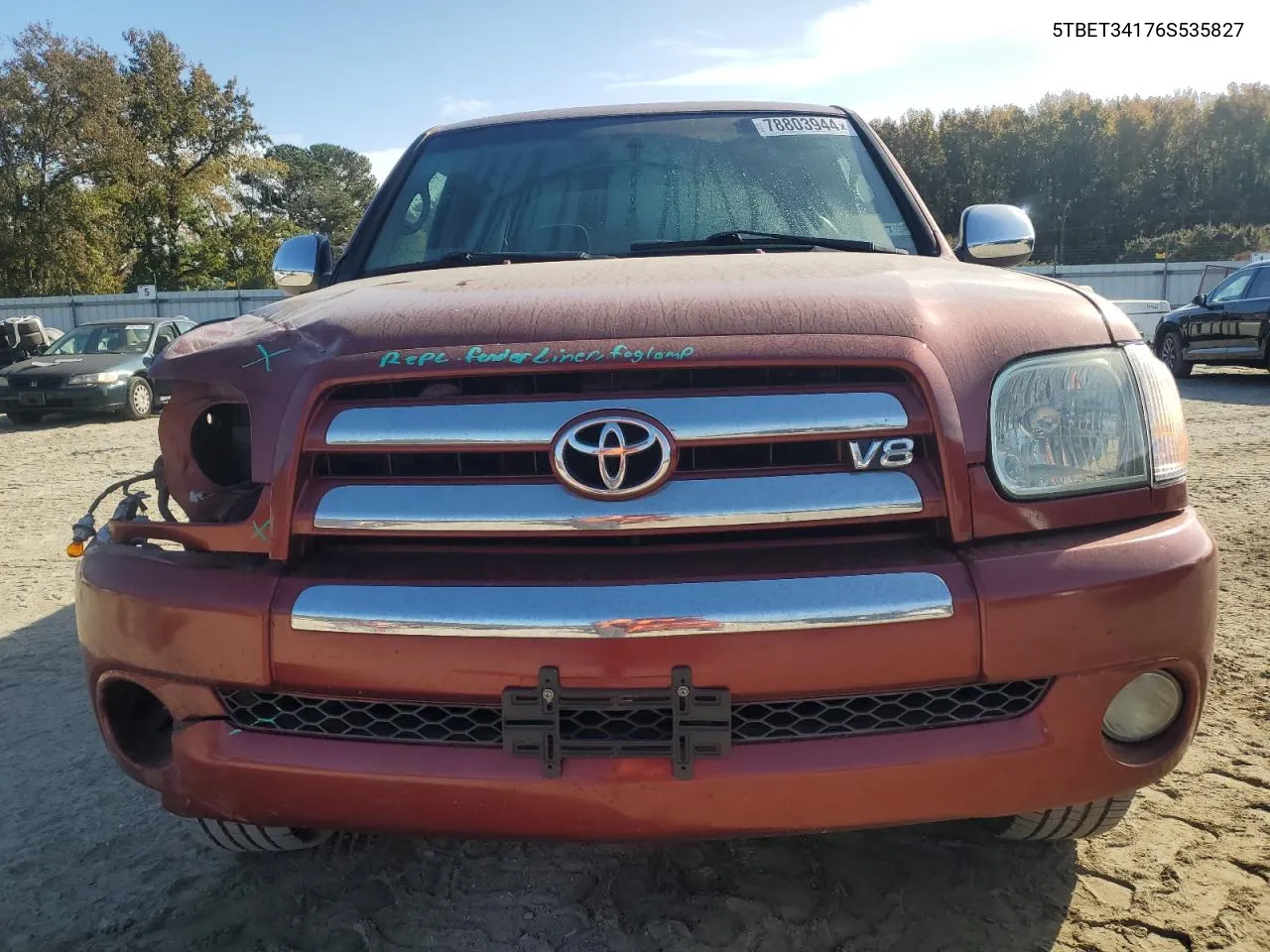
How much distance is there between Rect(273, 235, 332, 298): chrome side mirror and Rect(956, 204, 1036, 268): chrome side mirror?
6.73 ft

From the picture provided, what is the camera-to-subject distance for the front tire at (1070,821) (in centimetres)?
200

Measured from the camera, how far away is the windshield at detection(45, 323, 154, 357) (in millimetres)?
13539

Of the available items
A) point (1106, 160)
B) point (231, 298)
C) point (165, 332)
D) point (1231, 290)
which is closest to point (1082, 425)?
point (1231, 290)

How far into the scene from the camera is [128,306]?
1084 inches

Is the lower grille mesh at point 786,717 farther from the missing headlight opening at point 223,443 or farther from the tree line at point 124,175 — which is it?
the tree line at point 124,175

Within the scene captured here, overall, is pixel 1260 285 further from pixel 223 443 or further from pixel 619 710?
pixel 223 443

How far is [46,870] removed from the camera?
2426mm

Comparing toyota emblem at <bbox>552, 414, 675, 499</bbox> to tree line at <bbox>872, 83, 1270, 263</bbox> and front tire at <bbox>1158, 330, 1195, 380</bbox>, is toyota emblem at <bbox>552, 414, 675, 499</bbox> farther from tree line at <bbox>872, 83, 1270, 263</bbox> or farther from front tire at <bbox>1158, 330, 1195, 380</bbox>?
tree line at <bbox>872, 83, 1270, 263</bbox>

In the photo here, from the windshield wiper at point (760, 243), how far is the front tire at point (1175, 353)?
13.1 metres

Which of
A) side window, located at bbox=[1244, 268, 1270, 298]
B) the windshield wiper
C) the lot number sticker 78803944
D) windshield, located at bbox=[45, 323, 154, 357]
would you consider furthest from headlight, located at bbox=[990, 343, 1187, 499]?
windshield, located at bbox=[45, 323, 154, 357]

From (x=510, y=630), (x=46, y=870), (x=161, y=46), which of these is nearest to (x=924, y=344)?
(x=510, y=630)

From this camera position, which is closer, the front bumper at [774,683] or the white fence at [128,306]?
the front bumper at [774,683]

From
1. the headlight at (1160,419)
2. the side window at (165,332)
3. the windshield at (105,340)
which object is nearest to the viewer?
the headlight at (1160,419)

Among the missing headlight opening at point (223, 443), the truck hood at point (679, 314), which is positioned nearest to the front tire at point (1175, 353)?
the truck hood at point (679, 314)
